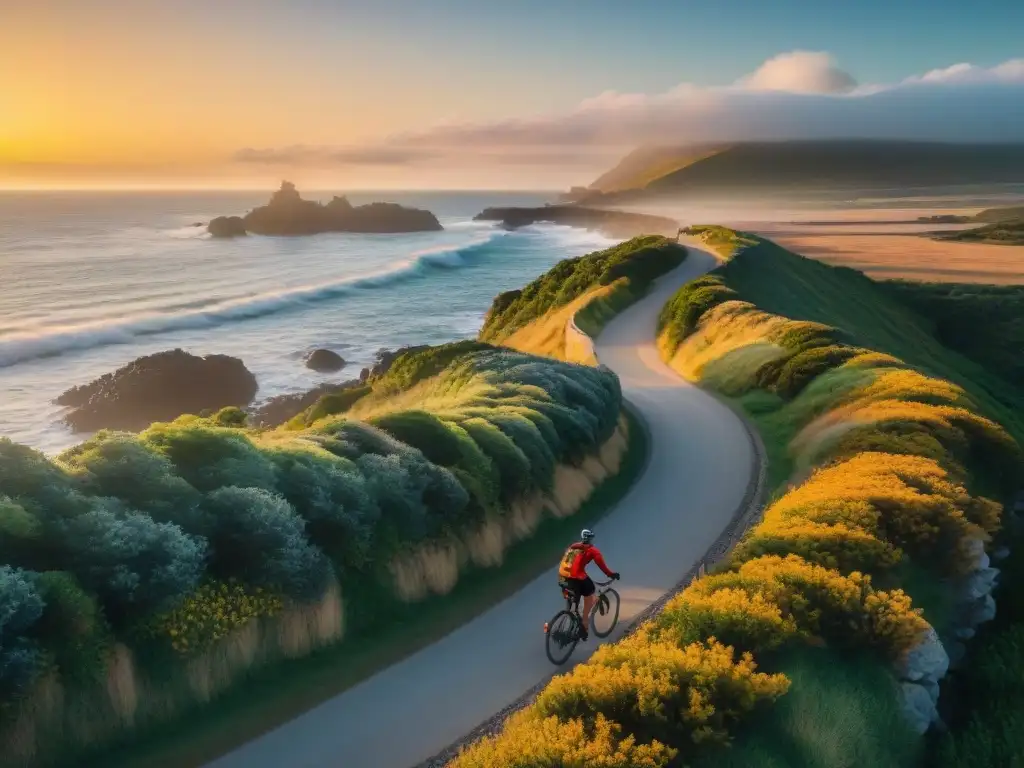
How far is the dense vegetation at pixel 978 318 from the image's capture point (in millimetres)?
60094

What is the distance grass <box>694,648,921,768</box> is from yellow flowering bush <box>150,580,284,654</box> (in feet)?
21.3

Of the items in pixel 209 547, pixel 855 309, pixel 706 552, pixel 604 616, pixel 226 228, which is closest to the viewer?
pixel 209 547

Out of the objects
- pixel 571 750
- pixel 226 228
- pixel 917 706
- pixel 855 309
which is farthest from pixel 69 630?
pixel 226 228

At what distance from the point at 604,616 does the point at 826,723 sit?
209 inches

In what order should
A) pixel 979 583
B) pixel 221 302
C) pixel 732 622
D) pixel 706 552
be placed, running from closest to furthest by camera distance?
1. pixel 732 622
2. pixel 979 583
3. pixel 706 552
4. pixel 221 302

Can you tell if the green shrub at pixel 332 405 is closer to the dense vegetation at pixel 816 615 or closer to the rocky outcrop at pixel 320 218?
the dense vegetation at pixel 816 615

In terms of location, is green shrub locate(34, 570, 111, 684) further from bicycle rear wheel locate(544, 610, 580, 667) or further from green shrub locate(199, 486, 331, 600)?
bicycle rear wheel locate(544, 610, 580, 667)

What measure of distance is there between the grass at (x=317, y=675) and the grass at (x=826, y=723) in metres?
5.87

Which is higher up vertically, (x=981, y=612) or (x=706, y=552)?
(x=981, y=612)

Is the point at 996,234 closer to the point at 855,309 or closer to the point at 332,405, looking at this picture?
the point at 855,309

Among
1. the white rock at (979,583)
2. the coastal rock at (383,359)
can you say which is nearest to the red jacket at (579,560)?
the white rock at (979,583)

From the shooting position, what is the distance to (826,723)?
8.67 metres

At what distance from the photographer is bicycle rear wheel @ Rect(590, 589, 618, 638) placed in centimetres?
1318

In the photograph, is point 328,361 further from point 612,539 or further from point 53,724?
point 53,724
